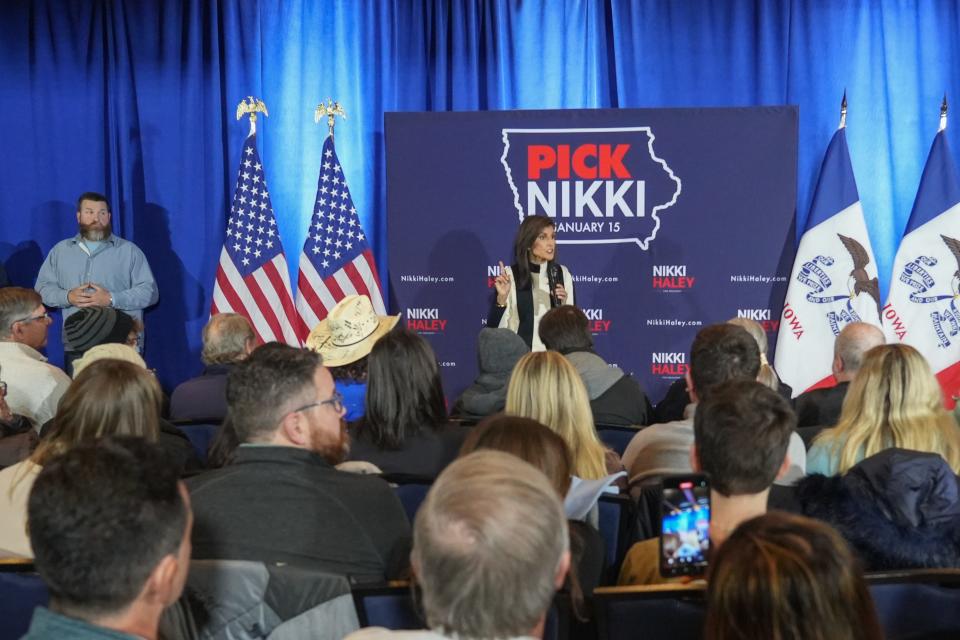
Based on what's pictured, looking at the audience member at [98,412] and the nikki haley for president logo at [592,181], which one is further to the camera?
the nikki haley for president logo at [592,181]

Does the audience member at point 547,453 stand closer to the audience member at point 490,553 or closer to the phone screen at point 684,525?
the phone screen at point 684,525

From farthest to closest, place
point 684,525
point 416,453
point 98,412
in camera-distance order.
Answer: point 416,453 → point 98,412 → point 684,525

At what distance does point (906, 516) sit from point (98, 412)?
201 cm

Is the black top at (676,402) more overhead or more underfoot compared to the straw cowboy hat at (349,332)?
more underfoot

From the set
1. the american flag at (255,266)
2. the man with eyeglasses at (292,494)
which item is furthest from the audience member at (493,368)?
the american flag at (255,266)

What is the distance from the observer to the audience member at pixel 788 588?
4.58ft

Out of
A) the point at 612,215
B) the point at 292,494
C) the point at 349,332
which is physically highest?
the point at 612,215

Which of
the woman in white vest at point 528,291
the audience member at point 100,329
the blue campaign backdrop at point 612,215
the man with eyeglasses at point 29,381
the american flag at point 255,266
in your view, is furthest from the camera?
the american flag at point 255,266

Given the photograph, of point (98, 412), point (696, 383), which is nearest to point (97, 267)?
point (98, 412)

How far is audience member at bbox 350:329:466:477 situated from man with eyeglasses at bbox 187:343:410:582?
2.67 ft

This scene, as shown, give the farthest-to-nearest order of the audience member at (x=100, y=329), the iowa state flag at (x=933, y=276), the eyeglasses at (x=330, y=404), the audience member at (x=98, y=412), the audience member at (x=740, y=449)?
1. the iowa state flag at (x=933, y=276)
2. the audience member at (x=100, y=329)
3. the audience member at (x=98, y=412)
4. the eyeglasses at (x=330, y=404)
5. the audience member at (x=740, y=449)

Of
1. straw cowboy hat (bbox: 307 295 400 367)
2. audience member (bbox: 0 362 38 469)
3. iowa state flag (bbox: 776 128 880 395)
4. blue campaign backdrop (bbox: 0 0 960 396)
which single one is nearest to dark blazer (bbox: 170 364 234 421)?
straw cowboy hat (bbox: 307 295 400 367)

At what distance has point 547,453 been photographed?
7.40 feet

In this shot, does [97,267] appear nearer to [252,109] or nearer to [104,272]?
A: [104,272]
